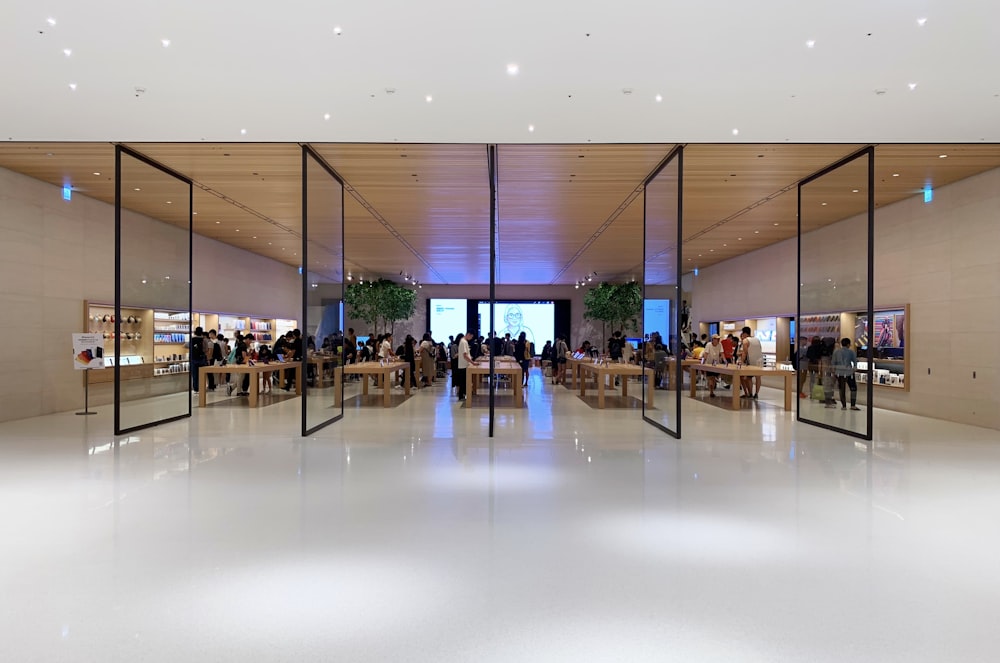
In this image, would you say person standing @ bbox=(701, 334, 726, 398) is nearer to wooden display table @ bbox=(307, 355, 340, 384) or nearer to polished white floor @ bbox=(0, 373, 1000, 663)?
polished white floor @ bbox=(0, 373, 1000, 663)

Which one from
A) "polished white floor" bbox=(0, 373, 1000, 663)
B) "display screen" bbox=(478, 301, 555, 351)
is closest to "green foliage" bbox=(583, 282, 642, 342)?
"display screen" bbox=(478, 301, 555, 351)

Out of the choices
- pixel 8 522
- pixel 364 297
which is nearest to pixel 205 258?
pixel 364 297

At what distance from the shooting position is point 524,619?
2.99 meters

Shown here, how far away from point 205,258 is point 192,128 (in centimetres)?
977

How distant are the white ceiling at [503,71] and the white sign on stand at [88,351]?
12.5ft

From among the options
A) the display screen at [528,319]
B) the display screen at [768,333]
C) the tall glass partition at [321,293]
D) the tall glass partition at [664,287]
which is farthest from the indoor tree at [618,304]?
the tall glass partition at [321,293]

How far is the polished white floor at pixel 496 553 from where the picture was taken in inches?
110

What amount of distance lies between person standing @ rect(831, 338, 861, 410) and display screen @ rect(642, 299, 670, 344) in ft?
7.89

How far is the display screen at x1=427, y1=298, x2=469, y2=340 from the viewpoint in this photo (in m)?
29.3

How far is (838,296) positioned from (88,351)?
12056 millimetres

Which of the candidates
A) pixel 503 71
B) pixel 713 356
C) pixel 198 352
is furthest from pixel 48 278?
pixel 713 356

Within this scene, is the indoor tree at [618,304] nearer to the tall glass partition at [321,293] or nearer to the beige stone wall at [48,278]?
the tall glass partition at [321,293]

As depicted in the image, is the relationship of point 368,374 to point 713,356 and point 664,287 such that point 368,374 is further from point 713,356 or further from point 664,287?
A: point 713,356

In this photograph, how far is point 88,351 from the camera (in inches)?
408
